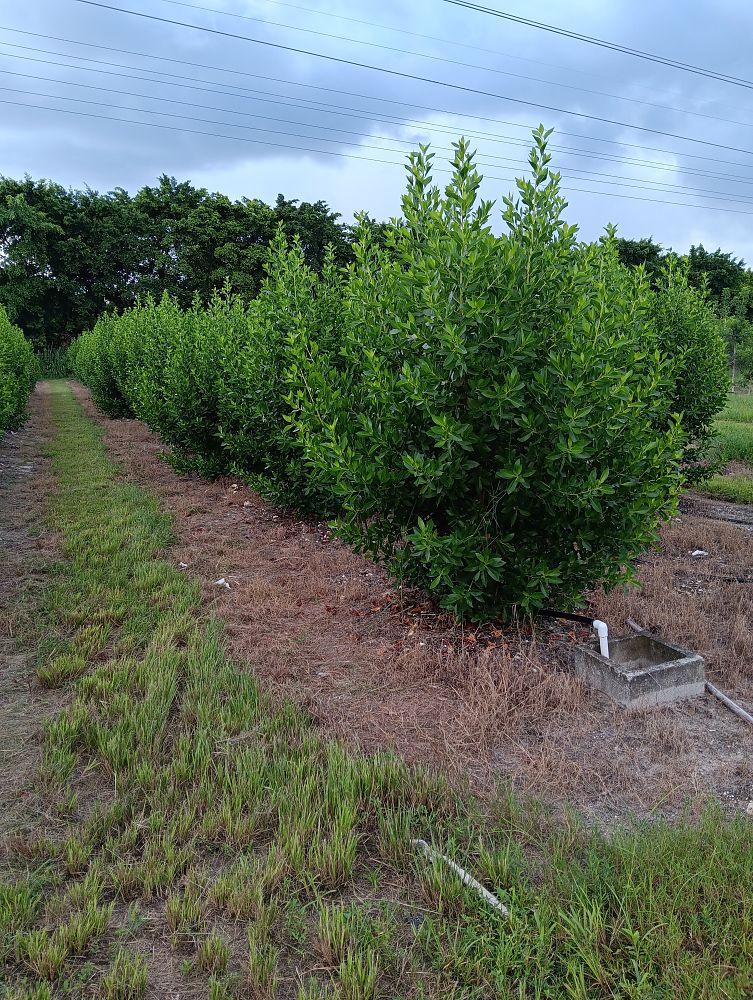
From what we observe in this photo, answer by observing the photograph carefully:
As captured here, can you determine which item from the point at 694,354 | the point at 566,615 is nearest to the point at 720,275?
the point at 694,354

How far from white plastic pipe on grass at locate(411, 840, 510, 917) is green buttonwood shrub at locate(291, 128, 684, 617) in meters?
1.58

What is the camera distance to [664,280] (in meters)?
8.56

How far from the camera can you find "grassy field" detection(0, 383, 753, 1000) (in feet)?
5.98

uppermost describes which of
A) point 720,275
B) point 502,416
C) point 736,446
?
point 720,275

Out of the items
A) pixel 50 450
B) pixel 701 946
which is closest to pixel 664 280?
pixel 701 946

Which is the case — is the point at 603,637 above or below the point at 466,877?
above

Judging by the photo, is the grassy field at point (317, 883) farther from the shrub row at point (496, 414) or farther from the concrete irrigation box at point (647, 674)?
the shrub row at point (496, 414)

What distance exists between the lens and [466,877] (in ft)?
7.01

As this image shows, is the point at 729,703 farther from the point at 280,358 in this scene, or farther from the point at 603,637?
the point at 280,358

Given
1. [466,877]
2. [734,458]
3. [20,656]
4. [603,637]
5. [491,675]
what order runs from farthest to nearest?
[734,458]
[20,656]
[603,637]
[491,675]
[466,877]

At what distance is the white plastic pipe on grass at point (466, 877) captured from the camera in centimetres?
Answer: 202

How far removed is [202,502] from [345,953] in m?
6.98

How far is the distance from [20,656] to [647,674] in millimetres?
3595

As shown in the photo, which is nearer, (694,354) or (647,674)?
(647,674)
